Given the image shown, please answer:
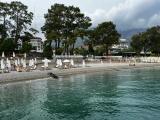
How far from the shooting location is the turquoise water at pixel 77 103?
26562mm

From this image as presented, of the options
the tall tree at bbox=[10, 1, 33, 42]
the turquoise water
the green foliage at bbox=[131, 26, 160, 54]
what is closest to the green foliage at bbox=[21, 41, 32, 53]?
the tall tree at bbox=[10, 1, 33, 42]

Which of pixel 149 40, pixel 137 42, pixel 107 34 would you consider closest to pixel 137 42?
pixel 137 42

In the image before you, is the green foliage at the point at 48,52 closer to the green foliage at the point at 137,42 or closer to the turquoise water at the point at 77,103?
the green foliage at the point at 137,42

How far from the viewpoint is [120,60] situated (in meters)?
102

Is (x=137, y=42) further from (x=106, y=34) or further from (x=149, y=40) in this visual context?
(x=106, y=34)

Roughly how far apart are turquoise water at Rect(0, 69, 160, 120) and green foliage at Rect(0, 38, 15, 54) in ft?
136

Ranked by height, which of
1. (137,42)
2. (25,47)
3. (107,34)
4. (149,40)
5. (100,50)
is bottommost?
(100,50)

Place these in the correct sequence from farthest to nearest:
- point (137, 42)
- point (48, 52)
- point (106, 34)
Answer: point (137, 42), point (106, 34), point (48, 52)

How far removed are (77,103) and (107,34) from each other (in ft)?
264

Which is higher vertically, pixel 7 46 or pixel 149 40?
pixel 149 40

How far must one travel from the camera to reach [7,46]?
284 feet

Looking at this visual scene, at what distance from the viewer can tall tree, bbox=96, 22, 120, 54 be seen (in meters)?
111

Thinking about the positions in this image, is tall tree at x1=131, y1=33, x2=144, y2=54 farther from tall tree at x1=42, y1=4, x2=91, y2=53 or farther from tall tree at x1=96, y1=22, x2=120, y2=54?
tall tree at x1=42, y1=4, x2=91, y2=53

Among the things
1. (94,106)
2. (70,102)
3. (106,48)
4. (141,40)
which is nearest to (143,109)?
(94,106)
